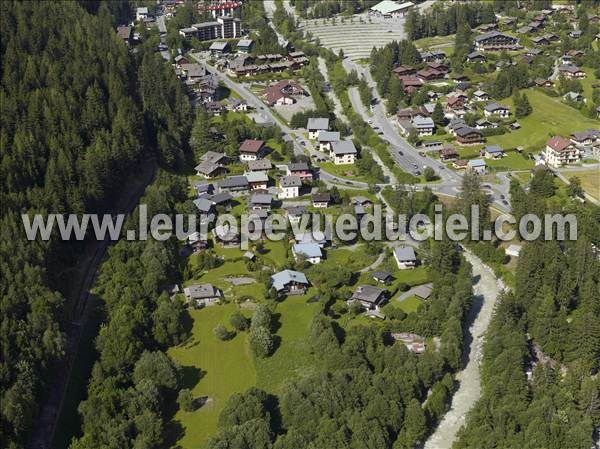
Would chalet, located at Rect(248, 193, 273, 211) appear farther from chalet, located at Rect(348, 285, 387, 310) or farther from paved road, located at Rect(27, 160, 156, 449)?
chalet, located at Rect(348, 285, 387, 310)

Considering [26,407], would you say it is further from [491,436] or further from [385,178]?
[385,178]

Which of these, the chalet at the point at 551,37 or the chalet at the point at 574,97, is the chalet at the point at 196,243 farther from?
the chalet at the point at 551,37

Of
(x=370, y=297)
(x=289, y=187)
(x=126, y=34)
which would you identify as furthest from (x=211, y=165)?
(x=126, y=34)

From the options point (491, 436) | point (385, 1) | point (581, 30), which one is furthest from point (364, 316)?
point (385, 1)

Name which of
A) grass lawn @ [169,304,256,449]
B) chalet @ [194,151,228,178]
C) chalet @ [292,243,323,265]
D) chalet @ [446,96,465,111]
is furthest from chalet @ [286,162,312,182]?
chalet @ [446,96,465,111]

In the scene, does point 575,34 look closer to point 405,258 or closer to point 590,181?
point 590,181

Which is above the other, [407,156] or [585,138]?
[585,138]
